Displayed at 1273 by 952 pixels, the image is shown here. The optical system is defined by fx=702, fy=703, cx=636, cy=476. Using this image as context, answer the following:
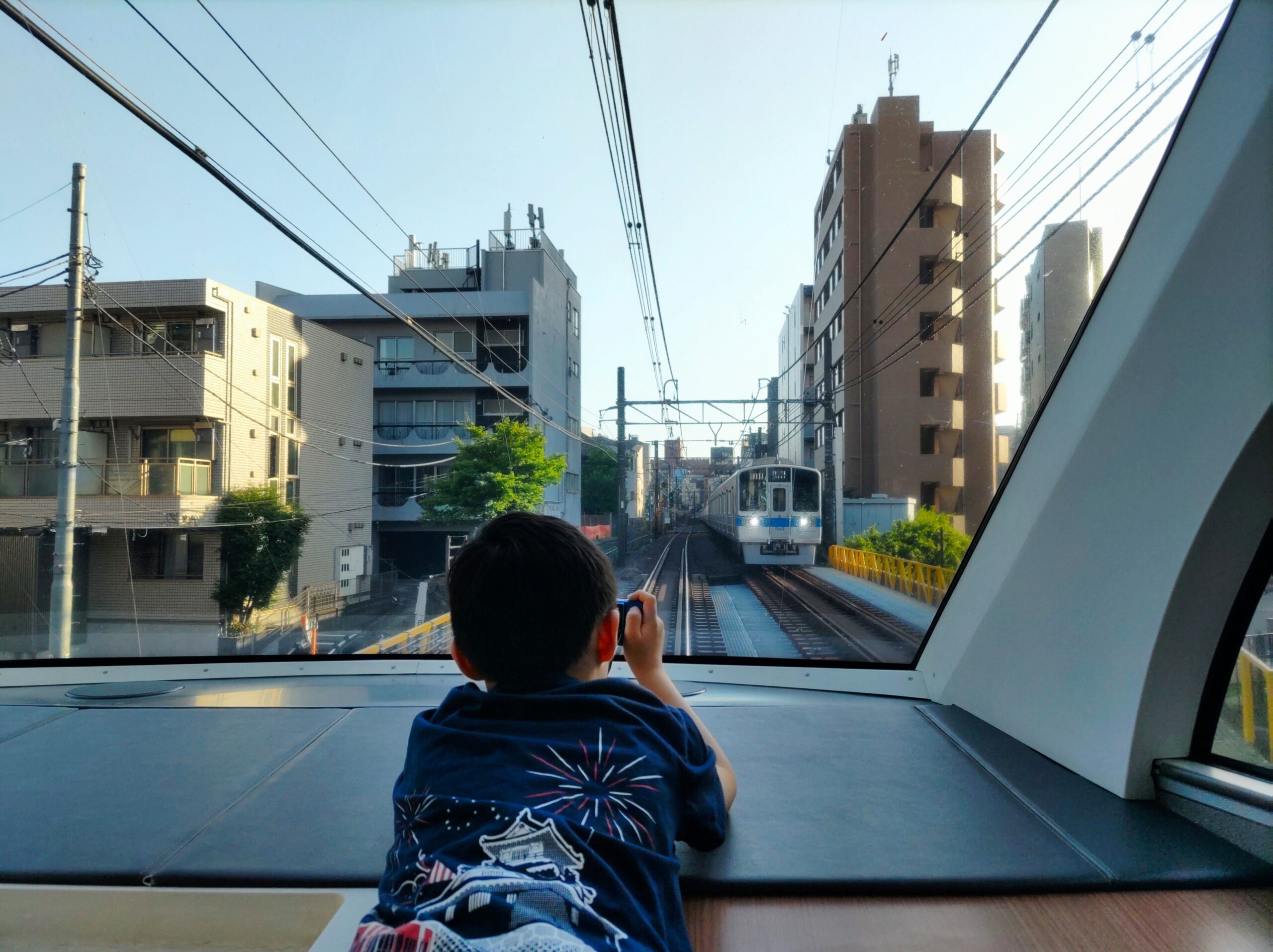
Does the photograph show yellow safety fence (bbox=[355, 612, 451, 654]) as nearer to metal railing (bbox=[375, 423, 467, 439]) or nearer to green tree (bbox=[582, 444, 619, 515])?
metal railing (bbox=[375, 423, 467, 439])

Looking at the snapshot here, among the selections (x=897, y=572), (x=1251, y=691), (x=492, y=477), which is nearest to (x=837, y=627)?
(x=897, y=572)

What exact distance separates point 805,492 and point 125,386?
2.58 meters

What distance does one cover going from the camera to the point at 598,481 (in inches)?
130

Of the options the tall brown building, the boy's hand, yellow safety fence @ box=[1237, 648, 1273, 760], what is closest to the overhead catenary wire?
the tall brown building

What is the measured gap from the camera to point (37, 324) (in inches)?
86.1

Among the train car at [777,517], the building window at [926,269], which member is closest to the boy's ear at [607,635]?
the building window at [926,269]

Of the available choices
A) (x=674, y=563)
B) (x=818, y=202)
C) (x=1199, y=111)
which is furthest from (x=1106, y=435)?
(x=674, y=563)

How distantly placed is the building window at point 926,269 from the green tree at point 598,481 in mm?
1582

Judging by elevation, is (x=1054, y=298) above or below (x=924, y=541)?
above

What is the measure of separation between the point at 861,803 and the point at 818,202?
191 cm

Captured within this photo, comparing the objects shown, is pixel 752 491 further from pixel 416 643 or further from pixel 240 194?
pixel 240 194

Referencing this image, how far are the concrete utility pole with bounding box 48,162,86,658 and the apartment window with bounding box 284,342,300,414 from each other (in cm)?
60

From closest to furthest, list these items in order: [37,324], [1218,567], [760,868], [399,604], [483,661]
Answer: [483,661], [760,868], [1218,567], [37,324], [399,604]

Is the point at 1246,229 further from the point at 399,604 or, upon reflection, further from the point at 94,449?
the point at 94,449
